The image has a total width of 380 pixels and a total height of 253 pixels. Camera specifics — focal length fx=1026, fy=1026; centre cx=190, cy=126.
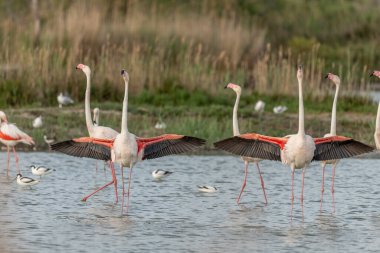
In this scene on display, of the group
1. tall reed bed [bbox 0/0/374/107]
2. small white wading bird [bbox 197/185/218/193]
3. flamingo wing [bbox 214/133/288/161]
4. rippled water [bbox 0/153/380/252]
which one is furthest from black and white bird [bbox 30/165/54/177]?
tall reed bed [bbox 0/0/374/107]

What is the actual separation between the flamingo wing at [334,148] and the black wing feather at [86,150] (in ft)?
7.22

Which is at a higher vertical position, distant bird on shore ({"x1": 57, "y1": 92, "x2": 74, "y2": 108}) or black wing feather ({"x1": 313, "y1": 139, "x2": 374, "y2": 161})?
distant bird on shore ({"x1": 57, "y1": 92, "x2": 74, "y2": 108})

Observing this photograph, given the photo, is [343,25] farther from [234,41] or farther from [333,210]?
[333,210]

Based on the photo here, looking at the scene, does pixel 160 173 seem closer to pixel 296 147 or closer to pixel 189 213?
pixel 189 213

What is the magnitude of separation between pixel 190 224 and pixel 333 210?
6.03 ft

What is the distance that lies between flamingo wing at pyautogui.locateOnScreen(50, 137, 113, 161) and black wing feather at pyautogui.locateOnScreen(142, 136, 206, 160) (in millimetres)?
425

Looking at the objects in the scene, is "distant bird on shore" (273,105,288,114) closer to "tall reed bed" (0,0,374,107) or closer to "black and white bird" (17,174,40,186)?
"tall reed bed" (0,0,374,107)

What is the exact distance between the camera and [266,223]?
1005 centimetres

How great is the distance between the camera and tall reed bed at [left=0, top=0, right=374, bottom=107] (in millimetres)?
18703

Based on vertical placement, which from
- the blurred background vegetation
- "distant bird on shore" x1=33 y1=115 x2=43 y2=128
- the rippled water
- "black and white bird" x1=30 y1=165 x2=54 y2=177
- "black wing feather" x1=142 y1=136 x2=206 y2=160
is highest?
the blurred background vegetation

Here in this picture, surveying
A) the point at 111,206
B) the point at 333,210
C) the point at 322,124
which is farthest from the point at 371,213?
the point at 322,124

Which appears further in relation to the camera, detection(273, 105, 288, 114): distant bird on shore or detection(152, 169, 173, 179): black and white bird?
detection(273, 105, 288, 114): distant bird on shore

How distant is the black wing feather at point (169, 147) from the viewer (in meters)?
10.9

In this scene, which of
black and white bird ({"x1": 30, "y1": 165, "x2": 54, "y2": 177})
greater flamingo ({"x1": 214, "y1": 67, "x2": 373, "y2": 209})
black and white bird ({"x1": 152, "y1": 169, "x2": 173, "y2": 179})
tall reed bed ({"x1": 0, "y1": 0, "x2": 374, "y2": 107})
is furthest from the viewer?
tall reed bed ({"x1": 0, "y1": 0, "x2": 374, "y2": 107})
